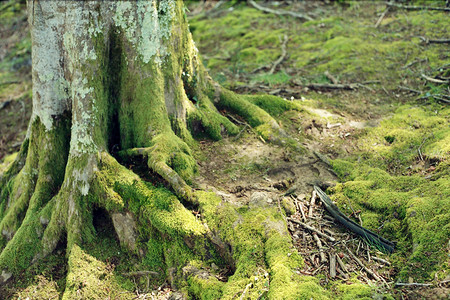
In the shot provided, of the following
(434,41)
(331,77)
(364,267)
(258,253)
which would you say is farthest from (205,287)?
(434,41)

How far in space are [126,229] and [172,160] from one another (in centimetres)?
112

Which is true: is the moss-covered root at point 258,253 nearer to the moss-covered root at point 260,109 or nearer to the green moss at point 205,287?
the green moss at point 205,287

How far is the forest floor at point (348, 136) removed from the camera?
4.08 metres

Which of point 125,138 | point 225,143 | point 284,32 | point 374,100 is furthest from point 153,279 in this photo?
point 284,32

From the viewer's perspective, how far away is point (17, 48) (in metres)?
15.3

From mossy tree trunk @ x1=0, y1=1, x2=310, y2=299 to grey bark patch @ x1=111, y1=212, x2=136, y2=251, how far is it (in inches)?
0.6

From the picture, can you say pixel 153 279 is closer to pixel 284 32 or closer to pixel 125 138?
pixel 125 138

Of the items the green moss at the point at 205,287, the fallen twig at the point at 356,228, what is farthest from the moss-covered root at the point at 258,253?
the fallen twig at the point at 356,228

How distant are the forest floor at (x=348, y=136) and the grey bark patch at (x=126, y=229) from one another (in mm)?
751

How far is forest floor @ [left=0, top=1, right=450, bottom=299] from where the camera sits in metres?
4.08

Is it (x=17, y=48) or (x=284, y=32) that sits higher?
(x=17, y=48)

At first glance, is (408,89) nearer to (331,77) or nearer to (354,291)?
(331,77)

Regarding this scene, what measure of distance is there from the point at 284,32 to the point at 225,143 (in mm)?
8281

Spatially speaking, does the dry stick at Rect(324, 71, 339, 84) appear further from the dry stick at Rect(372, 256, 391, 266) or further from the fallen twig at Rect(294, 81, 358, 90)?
the dry stick at Rect(372, 256, 391, 266)
